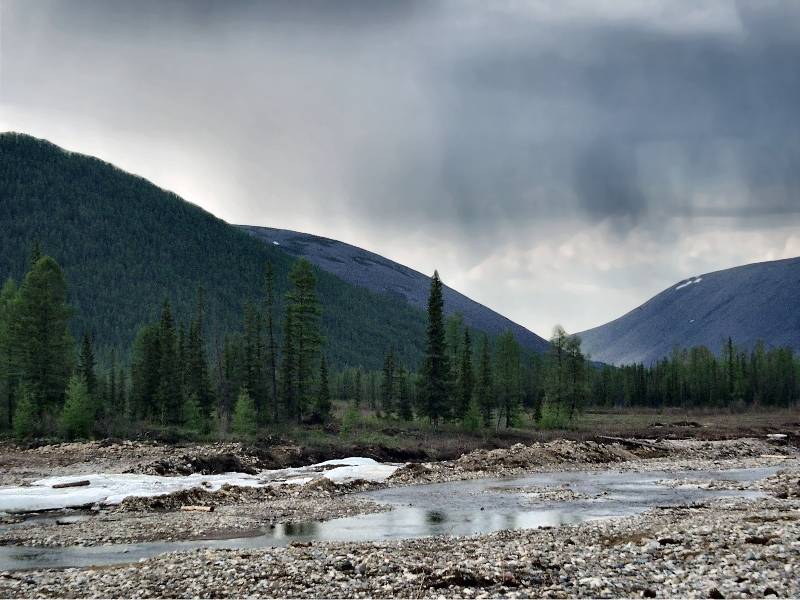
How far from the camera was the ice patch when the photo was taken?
31.5 meters

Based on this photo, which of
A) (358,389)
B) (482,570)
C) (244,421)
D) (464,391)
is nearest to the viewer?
(482,570)

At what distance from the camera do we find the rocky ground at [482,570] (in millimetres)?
15422

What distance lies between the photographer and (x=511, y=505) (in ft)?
110

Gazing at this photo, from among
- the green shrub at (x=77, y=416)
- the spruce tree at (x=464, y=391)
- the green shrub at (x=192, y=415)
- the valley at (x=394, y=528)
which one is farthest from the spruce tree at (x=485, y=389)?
the green shrub at (x=77, y=416)

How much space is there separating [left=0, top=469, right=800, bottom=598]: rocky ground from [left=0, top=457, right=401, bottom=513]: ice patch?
14.4 meters

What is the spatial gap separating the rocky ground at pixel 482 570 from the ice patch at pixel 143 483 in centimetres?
1440

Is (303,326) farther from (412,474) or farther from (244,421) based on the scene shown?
(412,474)

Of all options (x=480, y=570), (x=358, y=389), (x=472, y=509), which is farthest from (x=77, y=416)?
(x=358, y=389)

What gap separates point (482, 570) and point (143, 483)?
24731 mm

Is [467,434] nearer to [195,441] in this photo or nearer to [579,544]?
[195,441]

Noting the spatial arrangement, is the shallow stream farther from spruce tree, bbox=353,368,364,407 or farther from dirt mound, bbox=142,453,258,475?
spruce tree, bbox=353,368,364,407

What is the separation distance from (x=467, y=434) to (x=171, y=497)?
42.1 meters

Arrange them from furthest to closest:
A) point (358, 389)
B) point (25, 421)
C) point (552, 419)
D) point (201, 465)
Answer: point (358, 389)
point (552, 419)
point (25, 421)
point (201, 465)

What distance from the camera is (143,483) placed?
36.3 metres
